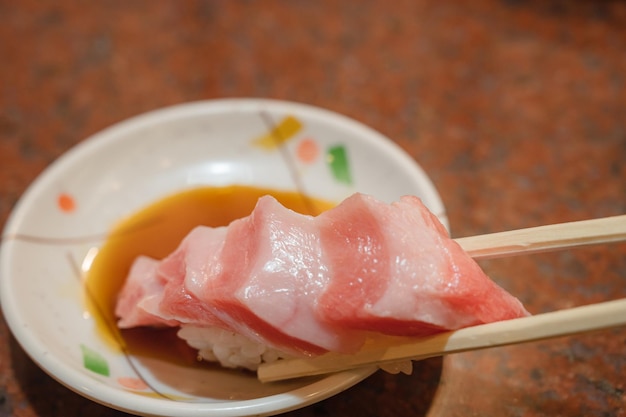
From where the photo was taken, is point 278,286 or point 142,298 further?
point 142,298

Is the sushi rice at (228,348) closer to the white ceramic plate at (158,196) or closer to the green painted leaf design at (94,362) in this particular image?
the white ceramic plate at (158,196)

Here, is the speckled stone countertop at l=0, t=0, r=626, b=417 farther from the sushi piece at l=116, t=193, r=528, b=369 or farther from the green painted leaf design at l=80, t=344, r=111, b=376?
the sushi piece at l=116, t=193, r=528, b=369

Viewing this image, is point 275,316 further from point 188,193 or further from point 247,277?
point 188,193

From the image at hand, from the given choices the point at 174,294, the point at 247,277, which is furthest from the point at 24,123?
the point at 247,277

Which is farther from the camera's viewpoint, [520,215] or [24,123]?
[24,123]

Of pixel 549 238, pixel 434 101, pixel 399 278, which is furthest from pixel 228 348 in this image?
pixel 434 101

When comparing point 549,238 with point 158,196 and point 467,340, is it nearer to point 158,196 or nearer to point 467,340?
point 467,340
